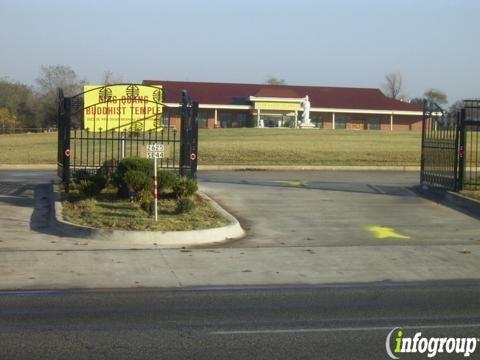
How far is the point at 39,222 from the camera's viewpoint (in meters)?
14.0

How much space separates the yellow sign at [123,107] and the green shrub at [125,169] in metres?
2.88

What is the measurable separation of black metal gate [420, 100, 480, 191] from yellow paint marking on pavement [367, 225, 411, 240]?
14.6 feet

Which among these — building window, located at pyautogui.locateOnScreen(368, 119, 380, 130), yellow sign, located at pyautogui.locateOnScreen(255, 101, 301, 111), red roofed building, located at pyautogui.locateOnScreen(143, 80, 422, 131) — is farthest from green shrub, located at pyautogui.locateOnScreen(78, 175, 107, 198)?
building window, located at pyautogui.locateOnScreen(368, 119, 380, 130)

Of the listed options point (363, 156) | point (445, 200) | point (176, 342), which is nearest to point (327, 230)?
point (445, 200)

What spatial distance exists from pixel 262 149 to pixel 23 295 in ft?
83.9

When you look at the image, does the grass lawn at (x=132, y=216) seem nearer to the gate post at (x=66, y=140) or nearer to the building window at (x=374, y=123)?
the gate post at (x=66, y=140)

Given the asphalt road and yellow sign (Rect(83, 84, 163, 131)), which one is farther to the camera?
yellow sign (Rect(83, 84, 163, 131))

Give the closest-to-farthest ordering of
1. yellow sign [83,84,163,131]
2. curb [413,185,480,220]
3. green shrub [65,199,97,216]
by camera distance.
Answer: green shrub [65,199,97,216]
curb [413,185,480,220]
yellow sign [83,84,163,131]

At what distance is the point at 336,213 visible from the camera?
15.7m

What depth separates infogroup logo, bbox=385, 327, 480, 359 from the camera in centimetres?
620

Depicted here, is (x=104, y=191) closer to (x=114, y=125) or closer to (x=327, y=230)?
(x=114, y=125)

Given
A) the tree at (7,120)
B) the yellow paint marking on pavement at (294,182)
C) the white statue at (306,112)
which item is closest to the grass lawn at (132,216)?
the yellow paint marking on pavement at (294,182)

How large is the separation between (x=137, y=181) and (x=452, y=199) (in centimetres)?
755

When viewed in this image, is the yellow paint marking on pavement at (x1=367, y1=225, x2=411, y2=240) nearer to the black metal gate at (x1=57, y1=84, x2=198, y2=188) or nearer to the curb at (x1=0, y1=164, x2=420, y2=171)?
the black metal gate at (x1=57, y1=84, x2=198, y2=188)
